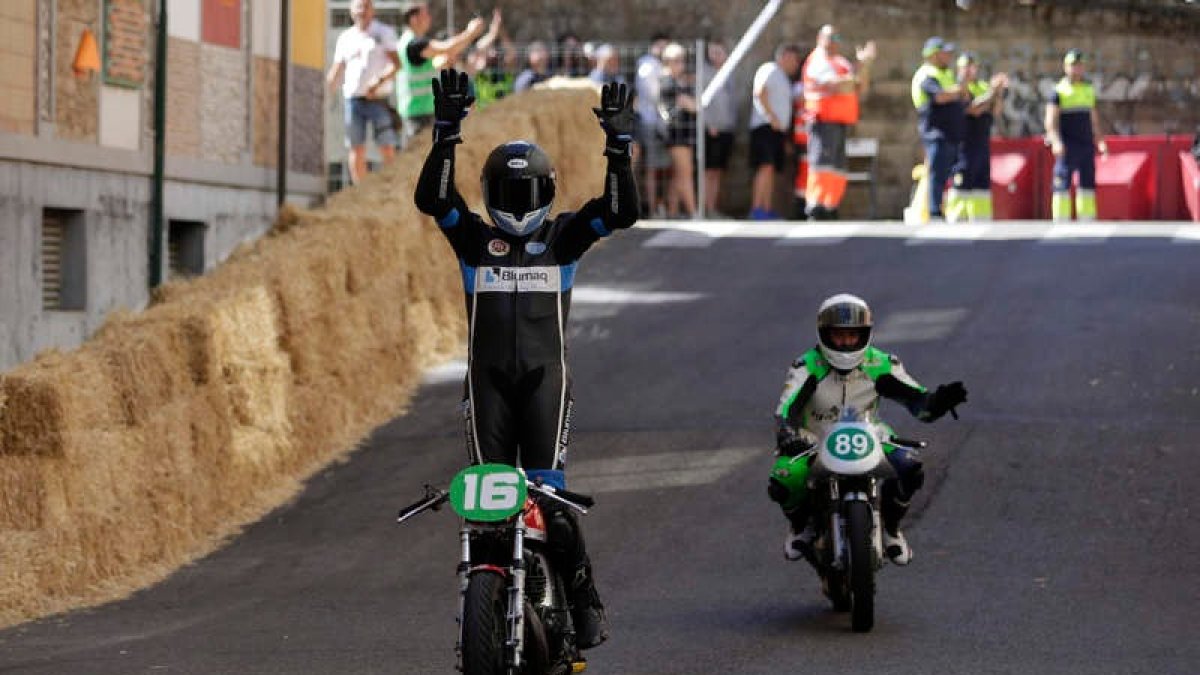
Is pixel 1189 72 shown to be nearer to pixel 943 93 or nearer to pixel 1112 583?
pixel 943 93

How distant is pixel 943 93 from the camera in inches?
1051

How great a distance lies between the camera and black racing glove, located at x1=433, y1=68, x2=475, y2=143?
30.8 ft

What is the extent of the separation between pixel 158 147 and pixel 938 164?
10665mm

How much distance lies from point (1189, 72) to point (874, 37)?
408 centimetres

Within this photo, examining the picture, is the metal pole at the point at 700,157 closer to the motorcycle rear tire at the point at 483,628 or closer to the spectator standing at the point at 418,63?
the spectator standing at the point at 418,63

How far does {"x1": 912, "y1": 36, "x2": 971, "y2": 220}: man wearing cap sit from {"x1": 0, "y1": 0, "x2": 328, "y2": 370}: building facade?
24.3 ft

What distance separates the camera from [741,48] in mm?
33844

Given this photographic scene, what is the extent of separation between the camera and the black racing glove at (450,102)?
939cm

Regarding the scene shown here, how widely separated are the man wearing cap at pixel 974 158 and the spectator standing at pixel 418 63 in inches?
249

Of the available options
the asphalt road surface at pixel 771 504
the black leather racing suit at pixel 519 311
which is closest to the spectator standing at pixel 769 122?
the asphalt road surface at pixel 771 504

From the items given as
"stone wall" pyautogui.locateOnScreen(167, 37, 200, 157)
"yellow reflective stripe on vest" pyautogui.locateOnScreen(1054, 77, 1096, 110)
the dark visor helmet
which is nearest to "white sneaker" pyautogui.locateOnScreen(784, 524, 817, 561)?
the dark visor helmet

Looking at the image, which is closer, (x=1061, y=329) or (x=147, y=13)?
(x=147, y=13)

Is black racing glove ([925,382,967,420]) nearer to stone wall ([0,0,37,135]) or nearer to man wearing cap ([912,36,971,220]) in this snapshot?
stone wall ([0,0,37,135])

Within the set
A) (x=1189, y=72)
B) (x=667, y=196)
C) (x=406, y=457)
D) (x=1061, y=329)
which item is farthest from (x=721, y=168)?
(x=406, y=457)
